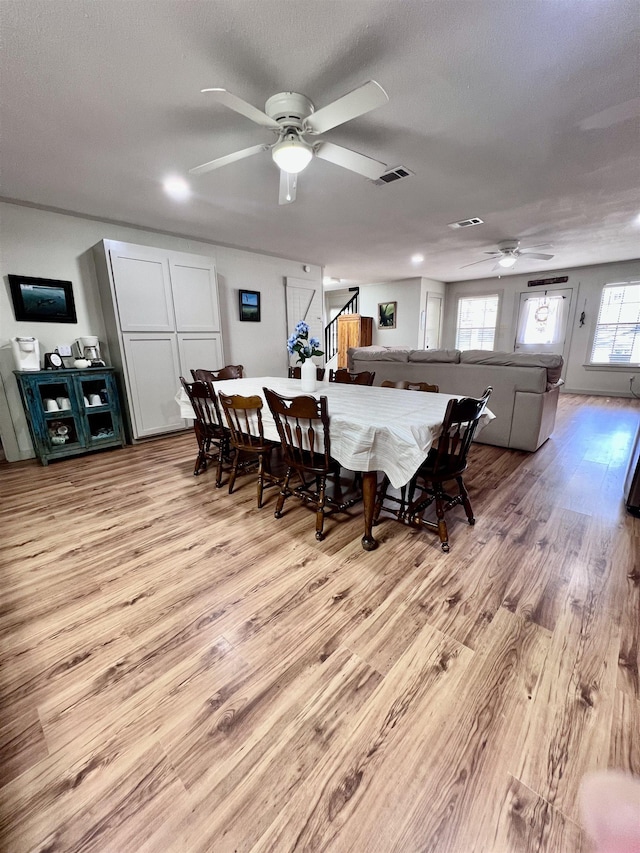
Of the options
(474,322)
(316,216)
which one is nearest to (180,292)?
(316,216)

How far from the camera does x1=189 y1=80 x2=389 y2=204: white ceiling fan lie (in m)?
1.56

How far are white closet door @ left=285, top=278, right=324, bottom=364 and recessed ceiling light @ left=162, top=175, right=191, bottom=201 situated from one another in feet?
8.71

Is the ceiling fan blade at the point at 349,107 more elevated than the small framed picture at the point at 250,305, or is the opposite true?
the ceiling fan blade at the point at 349,107

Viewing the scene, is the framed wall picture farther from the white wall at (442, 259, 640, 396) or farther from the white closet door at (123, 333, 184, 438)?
Answer: the white wall at (442, 259, 640, 396)

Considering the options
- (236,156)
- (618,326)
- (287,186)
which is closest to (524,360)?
(287,186)

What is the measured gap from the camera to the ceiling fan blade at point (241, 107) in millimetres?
1476

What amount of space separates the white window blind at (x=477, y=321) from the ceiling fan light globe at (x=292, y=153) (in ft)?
24.4

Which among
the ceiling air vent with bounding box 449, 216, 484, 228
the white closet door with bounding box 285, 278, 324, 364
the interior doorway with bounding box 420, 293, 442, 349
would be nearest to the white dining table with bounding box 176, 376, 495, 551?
the ceiling air vent with bounding box 449, 216, 484, 228

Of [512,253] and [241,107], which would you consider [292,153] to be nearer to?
[241,107]

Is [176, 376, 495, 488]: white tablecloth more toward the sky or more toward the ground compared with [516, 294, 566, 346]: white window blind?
more toward the ground

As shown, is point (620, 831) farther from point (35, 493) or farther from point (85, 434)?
point (85, 434)

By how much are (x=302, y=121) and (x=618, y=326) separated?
7.50 meters

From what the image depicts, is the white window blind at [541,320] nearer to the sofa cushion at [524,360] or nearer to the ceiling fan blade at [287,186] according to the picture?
the sofa cushion at [524,360]

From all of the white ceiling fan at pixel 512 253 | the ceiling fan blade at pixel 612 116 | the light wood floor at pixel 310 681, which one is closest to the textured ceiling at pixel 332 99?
the ceiling fan blade at pixel 612 116
